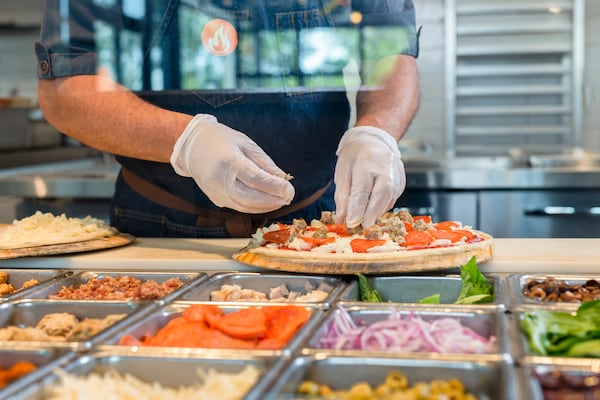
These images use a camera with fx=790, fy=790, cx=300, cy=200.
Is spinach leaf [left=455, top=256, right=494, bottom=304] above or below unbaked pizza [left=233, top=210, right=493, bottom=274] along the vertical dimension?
below

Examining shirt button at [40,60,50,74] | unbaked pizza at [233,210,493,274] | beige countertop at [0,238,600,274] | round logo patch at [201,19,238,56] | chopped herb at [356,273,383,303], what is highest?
round logo patch at [201,19,238,56]

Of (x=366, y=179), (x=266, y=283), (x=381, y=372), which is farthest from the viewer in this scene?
(x=366, y=179)

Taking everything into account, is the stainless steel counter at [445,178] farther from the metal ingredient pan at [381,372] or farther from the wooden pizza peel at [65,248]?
the metal ingredient pan at [381,372]

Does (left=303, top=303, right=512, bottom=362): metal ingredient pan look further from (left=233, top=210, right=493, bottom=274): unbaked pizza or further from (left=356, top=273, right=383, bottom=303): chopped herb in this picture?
(left=233, top=210, right=493, bottom=274): unbaked pizza

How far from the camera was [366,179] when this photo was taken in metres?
2.47

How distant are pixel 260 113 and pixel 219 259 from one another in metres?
0.75

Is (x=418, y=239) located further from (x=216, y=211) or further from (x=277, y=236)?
(x=216, y=211)

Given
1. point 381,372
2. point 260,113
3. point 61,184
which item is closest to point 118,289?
point 381,372

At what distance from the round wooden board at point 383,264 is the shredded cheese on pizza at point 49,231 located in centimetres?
70

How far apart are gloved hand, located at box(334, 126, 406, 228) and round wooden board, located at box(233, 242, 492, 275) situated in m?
0.29

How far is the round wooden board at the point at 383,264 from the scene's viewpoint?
7.20 feet

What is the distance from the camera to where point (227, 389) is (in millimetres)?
1409

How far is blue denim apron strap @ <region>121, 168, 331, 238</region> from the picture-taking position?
2.97 m

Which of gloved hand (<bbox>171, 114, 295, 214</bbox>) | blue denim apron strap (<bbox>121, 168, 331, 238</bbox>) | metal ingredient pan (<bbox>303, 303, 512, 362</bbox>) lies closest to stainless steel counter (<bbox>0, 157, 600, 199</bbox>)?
blue denim apron strap (<bbox>121, 168, 331, 238</bbox>)
